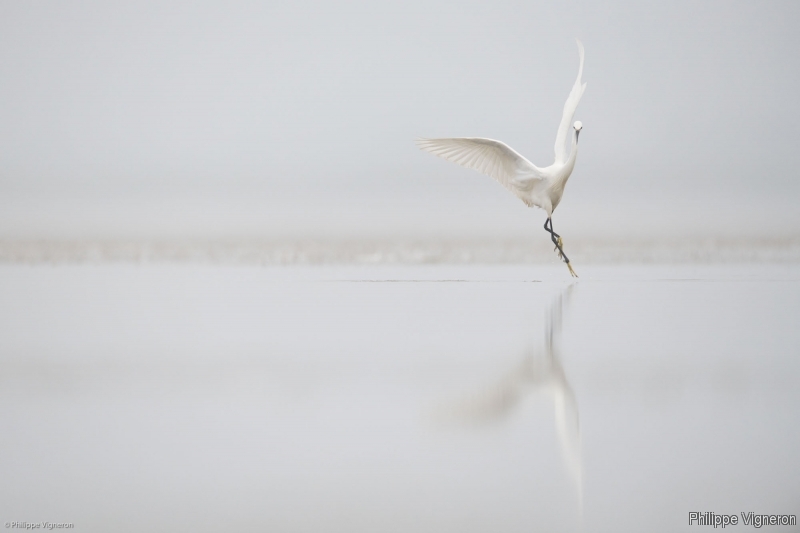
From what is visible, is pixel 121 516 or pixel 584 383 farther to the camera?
pixel 584 383

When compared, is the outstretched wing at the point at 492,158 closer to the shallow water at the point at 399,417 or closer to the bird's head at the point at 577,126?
the bird's head at the point at 577,126

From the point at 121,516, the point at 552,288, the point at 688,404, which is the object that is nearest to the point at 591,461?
the point at 688,404

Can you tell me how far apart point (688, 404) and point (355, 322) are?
5.06 feet

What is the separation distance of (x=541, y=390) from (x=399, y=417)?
0.37 metres

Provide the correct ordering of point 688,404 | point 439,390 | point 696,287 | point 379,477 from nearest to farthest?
point 379,477
point 688,404
point 439,390
point 696,287

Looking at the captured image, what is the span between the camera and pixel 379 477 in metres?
1.40

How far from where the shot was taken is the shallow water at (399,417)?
1292 mm

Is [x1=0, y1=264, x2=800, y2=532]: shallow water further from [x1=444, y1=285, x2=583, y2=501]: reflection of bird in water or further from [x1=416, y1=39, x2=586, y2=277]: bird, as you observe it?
[x1=416, y1=39, x2=586, y2=277]: bird

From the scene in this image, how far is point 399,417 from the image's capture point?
176cm

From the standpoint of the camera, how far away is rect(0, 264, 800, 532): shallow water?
1.29 metres

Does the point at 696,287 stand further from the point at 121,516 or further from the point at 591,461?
the point at 121,516

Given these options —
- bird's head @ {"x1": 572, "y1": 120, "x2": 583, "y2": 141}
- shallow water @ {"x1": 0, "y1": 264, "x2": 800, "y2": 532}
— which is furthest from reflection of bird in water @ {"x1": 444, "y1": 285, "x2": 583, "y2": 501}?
bird's head @ {"x1": 572, "y1": 120, "x2": 583, "y2": 141}

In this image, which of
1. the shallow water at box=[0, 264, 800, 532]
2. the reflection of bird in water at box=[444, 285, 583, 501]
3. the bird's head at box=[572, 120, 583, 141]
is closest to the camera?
the shallow water at box=[0, 264, 800, 532]

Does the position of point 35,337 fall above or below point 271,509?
above
